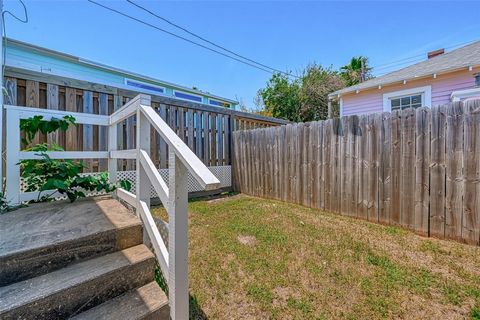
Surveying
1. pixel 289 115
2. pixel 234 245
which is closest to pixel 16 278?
pixel 234 245

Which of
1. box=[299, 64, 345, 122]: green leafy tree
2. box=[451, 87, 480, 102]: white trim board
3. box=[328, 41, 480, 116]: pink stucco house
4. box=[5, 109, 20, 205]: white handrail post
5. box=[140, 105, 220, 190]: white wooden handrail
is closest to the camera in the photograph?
box=[140, 105, 220, 190]: white wooden handrail

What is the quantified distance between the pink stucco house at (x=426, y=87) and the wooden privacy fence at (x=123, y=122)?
14.4ft

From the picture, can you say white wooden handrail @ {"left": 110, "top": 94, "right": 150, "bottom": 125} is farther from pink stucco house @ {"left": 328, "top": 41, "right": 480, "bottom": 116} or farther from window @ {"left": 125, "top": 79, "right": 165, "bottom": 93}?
window @ {"left": 125, "top": 79, "right": 165, "bottom": 93}

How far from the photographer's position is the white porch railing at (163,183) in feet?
4.27

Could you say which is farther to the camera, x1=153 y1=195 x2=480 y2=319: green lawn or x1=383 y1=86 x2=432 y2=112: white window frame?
x1=383 y1=86 x2=432 y2=112: white window frame

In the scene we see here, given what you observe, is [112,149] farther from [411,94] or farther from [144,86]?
[411,94]

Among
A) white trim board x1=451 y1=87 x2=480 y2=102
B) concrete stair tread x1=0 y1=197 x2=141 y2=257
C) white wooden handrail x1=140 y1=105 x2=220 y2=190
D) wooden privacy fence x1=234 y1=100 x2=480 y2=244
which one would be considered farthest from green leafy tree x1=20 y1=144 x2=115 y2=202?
white trim board x1=451 y1=87 x2=480 y2=102

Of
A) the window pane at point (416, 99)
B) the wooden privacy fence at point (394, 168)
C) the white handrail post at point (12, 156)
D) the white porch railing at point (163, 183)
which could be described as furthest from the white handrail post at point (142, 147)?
the window pane at point (416, 99)

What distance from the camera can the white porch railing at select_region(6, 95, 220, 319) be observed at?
130 cm

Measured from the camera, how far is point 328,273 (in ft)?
7.38

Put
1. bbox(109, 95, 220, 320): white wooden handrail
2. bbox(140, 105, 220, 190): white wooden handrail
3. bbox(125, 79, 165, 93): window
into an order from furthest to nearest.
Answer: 1. bbox(125, 79, 165, 93): window
2. bbox(109, 95, 220, 320): white wooden handrail
3. bbox(140, 105, 220, 190): white wooden handrail

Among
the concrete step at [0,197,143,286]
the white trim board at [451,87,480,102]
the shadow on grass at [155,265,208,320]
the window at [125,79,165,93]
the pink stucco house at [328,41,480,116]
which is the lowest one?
the shadow on grass at [155,265,208,320]

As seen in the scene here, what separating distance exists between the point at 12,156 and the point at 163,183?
181 centimetres

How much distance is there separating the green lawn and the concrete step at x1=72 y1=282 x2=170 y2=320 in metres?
0.48
